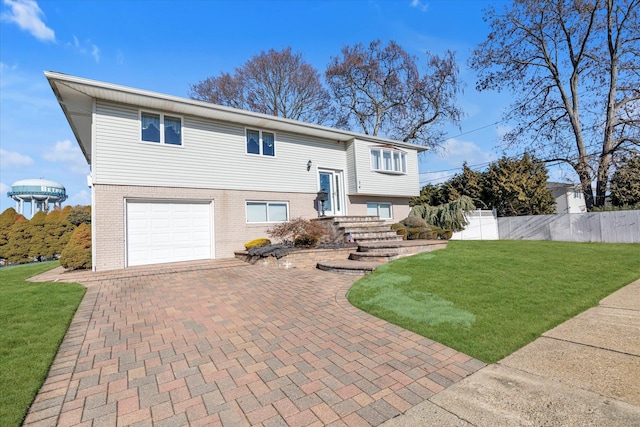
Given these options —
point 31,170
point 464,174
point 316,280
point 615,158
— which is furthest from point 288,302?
point 31,170

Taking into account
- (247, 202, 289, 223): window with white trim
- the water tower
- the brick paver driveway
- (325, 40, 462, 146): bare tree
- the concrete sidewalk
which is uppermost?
(325, 40, 462, 146): bare tree

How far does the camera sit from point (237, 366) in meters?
3.08

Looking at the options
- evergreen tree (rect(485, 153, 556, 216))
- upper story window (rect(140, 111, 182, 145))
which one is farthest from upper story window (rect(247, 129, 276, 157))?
evergreen tree (rect(485, 153, 556, 216))

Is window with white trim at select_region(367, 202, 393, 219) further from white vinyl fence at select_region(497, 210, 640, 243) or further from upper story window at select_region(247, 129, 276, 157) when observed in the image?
white vinyl fence at select_region(497, 210, 640, 243)

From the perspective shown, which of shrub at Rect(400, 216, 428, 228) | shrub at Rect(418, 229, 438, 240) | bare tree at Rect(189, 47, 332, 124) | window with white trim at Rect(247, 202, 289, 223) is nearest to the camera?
window with white trim at Rect(247, 202, 289, 223)

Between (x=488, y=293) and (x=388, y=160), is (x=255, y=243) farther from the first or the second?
(x=388, y=160)

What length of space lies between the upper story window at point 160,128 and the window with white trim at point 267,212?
347 cm

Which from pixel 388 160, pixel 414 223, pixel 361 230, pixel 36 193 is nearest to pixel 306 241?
pixel 361 230

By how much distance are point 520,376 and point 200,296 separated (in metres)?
5.15

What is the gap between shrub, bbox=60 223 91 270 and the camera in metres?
8.66

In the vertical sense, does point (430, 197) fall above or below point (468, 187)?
below

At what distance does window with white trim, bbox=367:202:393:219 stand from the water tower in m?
37.2

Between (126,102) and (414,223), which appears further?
(414,223)

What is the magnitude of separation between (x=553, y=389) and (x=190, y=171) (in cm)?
1053
